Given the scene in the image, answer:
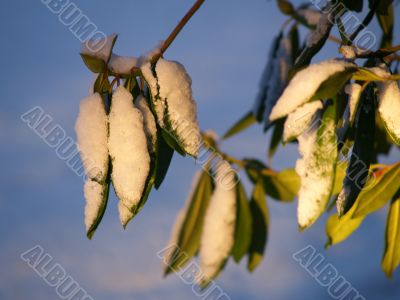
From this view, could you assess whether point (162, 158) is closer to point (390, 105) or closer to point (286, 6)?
point (390, 105)

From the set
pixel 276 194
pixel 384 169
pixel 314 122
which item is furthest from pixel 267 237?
pixel 314 122

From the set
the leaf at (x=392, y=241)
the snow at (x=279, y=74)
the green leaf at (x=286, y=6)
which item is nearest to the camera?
the leaf at (x=392, y=241)

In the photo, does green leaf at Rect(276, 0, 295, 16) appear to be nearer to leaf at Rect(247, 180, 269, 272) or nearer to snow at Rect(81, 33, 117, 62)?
leaf at Rect(247, 180, 269, 272)

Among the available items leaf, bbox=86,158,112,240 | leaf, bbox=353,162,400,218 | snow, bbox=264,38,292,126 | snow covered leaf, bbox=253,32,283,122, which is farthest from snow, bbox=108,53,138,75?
snow covered leaf, bbox=253,32,283,122

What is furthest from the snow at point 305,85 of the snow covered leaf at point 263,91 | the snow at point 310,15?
the snow at point 310,15

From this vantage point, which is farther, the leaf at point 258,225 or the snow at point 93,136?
the leaf at point 258,225

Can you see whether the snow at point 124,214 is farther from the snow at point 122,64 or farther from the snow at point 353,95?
the snow at point 353,95

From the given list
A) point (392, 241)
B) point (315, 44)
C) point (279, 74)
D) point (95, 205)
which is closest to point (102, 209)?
point (95, 205)
